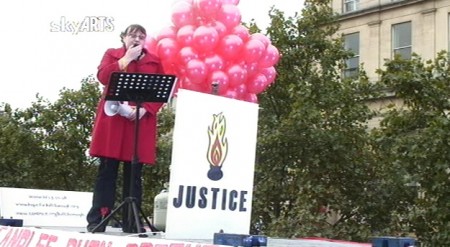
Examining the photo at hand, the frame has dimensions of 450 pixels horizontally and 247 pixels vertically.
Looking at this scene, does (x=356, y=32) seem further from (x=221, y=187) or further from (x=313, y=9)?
(x=221, y=187)

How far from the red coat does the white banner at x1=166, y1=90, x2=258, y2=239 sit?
1086 millimetres

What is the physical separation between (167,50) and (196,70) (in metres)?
0.40

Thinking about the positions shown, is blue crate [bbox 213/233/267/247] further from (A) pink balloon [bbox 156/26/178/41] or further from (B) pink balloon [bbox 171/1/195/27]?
(B) pink balloon [bbox 171/1/195/27]

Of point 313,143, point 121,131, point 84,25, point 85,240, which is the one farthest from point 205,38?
point 313,143

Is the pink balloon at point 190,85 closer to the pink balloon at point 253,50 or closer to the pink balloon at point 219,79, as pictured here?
the pink balloon at point 219,79

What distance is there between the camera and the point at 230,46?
8414mm

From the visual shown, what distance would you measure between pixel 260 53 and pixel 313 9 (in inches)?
322

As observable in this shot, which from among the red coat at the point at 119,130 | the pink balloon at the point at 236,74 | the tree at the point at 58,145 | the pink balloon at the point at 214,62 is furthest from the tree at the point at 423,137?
the tree at the point at 58,145

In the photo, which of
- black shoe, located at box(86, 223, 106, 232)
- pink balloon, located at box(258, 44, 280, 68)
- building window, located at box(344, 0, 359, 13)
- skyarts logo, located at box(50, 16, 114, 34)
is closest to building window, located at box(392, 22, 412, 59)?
building window, located at box(344, 0, 359, 13)

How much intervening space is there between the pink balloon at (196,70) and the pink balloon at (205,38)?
0.73 ft

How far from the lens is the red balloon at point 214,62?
26.7 feet

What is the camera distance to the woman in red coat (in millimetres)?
6145

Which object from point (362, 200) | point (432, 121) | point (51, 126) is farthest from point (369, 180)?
point (51, 126)

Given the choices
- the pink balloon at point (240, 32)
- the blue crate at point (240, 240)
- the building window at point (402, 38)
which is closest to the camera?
the blue crate at point (240, 240)
